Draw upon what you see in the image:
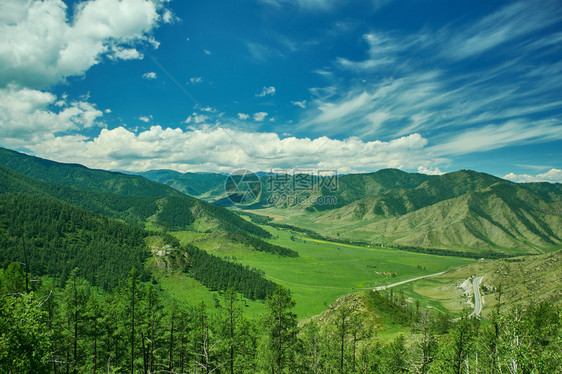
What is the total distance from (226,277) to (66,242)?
90.9 meters

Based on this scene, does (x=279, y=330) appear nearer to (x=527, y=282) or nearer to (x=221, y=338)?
(x=221, y=338)

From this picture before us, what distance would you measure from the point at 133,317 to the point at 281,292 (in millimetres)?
16878

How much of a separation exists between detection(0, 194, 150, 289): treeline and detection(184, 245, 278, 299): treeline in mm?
25795

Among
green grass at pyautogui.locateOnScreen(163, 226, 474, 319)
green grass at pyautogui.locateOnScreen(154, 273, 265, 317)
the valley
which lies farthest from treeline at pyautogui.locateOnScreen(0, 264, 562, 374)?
green grass at pyautogui.locateOnScreen(154, 273, 265, 317)

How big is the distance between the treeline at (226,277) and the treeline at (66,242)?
25795mm

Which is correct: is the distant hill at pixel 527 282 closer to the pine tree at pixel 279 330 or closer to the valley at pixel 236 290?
the valley at pixel 236 290

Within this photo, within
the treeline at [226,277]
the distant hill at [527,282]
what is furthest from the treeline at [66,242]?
the distant hill at [527,282]

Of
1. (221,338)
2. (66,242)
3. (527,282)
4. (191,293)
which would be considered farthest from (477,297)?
(66,242)

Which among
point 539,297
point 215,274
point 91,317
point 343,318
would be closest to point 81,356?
point 91,317

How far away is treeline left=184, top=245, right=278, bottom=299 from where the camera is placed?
123938 millimetres

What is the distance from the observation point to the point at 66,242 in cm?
13938

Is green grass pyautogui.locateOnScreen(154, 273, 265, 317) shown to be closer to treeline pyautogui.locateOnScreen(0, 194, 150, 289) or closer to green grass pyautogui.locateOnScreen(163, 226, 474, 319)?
green grass pyautogui.locateOnScreen(163, 226, 474, 319)

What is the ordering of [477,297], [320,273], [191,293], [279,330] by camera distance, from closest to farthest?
[279,330]
[477,297]
[191,293]
[320,273]

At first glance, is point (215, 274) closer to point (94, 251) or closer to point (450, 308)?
point (94, 251)
